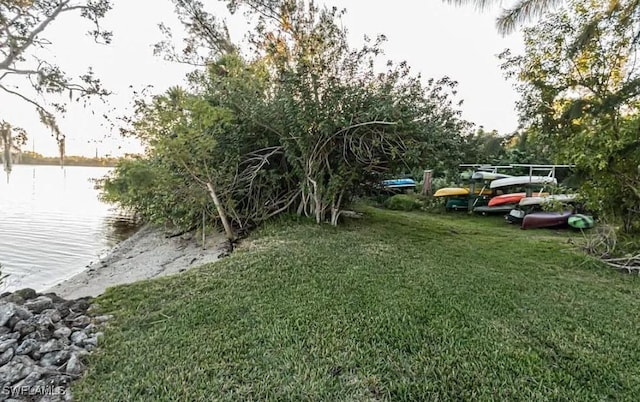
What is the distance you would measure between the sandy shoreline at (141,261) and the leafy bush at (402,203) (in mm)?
6357

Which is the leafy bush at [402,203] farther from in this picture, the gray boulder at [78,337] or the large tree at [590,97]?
the gray boulder at [78,337]

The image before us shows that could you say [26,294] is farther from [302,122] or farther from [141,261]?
[302,122]

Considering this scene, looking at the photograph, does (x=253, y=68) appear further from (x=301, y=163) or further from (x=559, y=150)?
(x=559, y=150)

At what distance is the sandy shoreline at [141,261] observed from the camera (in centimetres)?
418

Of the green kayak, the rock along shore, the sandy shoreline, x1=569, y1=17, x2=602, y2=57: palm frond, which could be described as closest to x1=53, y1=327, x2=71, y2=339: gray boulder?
the rock along shore

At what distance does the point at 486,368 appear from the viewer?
184 cm

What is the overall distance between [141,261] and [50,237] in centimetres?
309

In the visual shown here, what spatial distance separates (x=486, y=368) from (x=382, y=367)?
0.57m

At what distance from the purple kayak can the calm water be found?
319 inches

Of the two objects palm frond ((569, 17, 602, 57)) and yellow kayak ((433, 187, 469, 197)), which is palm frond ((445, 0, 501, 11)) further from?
yellow kayak ((433, 187, 469, 197))

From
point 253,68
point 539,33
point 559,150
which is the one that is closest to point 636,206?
point 559,150

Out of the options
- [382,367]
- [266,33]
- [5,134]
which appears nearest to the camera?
[382,367]

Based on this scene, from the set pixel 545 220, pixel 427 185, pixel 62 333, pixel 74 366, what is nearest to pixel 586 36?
pixel 545 220

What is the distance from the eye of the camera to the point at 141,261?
17.9 ft
